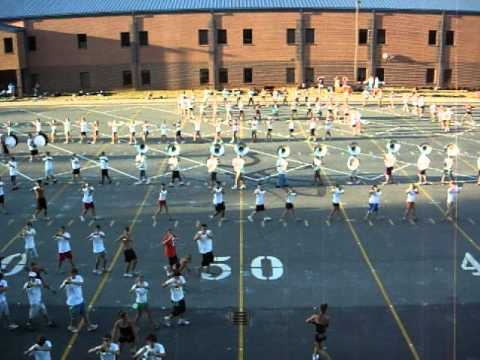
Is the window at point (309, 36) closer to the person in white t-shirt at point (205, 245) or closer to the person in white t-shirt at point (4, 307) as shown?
the person in white t-shirt at point (205, 245)

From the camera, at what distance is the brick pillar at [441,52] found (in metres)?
57.6

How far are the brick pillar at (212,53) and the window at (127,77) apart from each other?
687cm

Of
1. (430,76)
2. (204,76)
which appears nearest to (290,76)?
(204,76)

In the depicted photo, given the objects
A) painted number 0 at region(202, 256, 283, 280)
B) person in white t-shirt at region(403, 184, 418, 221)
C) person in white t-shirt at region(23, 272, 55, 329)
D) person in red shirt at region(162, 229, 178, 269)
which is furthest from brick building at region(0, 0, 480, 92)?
person in white t-shirt at region(23, 272, 55, 329)

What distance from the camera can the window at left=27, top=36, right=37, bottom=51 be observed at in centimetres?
5800

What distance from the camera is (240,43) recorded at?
191ft

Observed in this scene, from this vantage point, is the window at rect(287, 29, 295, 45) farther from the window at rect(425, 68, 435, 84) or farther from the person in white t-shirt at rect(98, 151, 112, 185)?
the person in white t-shirt at rect(98, 151, 112, 185)

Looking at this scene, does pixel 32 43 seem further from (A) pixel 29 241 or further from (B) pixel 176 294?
(B) pixel 176 294

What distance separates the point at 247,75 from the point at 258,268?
42.9m

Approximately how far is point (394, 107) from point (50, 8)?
102 ft

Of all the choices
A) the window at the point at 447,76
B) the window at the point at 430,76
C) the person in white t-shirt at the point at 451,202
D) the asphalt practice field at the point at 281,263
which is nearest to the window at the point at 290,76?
the window at the point at 430,76

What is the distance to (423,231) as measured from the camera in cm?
2055

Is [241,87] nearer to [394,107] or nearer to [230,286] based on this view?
[394,107]

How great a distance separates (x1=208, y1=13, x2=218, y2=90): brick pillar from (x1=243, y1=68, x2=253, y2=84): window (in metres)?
2.42
